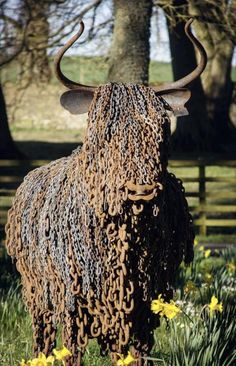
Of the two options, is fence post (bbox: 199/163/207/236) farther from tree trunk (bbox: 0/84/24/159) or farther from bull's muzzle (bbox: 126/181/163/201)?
bull's muzzle (bbox: 126/181/163/201)

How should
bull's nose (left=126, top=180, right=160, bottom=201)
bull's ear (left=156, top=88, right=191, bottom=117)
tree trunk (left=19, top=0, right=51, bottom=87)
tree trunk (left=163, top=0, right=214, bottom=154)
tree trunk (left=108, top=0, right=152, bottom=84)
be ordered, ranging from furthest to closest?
tree trunk (left=163, top=0, right=214, bottom=154) < tree trunk (left=19, top=0, right=51, bottom=87) < tree trunk (left=108, top=0, right=152, bottom=84) < bull's ear (left=156, top=88, right=191, bottom=117) < bull's nose (left=126, top=180, right=160, bottom=201)

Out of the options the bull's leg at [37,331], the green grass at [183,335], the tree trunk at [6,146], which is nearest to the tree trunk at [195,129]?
the tree trunk at [6,146]

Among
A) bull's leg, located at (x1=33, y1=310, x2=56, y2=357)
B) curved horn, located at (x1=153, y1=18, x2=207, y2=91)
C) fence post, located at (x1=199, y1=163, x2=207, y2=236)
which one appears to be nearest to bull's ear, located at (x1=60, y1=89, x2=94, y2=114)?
curved horn, located at (x1=153, y1=18, x2=207, y2=91)

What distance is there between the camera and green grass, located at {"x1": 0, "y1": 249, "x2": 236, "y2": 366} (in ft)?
14.9

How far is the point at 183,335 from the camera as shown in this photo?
486 cm

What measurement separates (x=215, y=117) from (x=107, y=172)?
2116cm

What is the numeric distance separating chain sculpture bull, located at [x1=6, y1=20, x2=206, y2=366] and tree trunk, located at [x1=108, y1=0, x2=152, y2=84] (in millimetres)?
5941

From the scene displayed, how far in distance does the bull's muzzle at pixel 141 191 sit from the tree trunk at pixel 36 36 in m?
10.6

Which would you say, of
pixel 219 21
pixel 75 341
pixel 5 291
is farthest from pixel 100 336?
pixel 219 21

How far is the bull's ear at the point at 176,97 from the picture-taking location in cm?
435

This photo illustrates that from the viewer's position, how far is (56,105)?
28.7 m

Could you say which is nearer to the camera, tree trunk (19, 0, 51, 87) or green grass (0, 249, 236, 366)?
green grass (0, 249, 236, 366)

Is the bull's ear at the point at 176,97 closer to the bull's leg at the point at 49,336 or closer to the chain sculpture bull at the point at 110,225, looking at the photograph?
the chain sculpture bull at the point at 110,225

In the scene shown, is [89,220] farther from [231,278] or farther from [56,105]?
[56,105]
